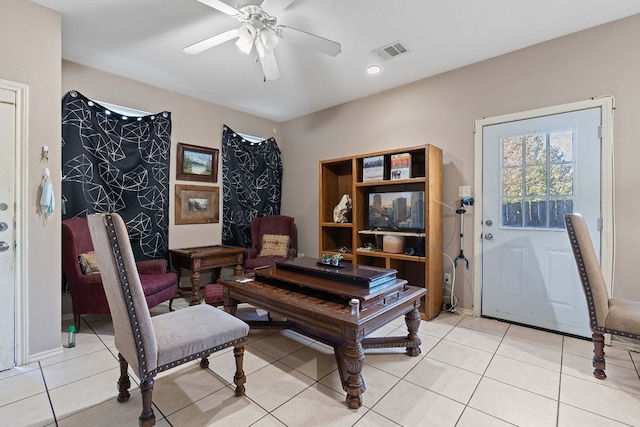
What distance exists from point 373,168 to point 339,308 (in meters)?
2.00

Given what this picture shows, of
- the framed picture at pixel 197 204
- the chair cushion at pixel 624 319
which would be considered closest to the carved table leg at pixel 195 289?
the framed picture at pixel 197 204

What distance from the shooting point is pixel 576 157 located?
2.57 m

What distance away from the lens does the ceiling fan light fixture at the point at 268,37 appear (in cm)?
217

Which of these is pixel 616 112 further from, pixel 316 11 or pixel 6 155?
pixel 6 155

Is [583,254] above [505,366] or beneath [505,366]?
above

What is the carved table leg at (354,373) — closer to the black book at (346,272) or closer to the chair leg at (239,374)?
the black book at (346,272)

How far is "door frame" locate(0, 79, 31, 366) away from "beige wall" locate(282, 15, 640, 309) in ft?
10.5

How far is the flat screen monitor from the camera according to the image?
3240mm

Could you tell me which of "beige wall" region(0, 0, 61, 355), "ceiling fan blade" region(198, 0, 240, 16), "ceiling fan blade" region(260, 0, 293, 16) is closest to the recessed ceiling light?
"ceiling fan blade" region(260, 0, 293, 16)

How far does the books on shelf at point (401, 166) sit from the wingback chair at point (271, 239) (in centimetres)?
180

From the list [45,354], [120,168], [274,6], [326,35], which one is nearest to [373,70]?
[326,35]

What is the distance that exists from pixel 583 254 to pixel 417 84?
95.9 inches

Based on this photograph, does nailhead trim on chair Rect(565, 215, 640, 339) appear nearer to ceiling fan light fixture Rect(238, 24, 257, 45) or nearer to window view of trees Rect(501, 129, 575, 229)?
window view of trees Rect(501, 129, 575, 229)

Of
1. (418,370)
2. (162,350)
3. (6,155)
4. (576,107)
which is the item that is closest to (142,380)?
(162,350)
